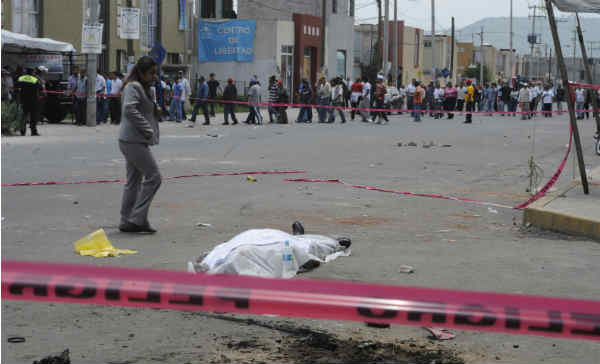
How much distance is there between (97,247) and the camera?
695 centimetres

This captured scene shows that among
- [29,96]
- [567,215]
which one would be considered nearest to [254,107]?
[29,96]

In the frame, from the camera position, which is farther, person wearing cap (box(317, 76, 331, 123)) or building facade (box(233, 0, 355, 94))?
building facade (box(233, 0, 355, 94))

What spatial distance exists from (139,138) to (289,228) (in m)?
1.65

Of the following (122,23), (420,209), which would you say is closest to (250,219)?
(420,209)

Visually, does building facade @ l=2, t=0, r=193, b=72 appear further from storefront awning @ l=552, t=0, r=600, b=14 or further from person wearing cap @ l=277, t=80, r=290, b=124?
storefront awning @ l=552, t=0, r=600, b=14

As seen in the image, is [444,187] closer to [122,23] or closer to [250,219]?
[250,219]

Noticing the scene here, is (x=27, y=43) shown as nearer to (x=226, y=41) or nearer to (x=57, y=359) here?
(x=57, y=359)

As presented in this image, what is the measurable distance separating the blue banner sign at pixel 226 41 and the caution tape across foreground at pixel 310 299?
4556cm

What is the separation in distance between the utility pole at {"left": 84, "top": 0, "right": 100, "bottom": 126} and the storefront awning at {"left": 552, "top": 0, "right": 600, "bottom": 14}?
1640 cm

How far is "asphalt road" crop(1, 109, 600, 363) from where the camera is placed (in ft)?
15.0

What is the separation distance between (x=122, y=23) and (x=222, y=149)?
8.93 metres

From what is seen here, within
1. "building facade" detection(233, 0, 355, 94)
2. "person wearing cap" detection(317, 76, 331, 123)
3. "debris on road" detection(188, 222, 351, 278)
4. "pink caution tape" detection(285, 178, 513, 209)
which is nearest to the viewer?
"debris on road" detection(188, 222, 351, 278)

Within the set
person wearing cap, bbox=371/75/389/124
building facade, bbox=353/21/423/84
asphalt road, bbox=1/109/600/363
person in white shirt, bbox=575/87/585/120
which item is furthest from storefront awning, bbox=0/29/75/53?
building facade, bbox=353/21/423/84

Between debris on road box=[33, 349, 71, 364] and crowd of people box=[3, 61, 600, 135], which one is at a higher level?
crowd of people box=[3, 61, 600, 135]
